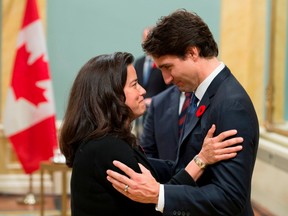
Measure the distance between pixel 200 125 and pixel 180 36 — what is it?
13.8 inches

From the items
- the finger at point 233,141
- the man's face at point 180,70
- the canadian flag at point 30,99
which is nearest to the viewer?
the finger at point 233,141

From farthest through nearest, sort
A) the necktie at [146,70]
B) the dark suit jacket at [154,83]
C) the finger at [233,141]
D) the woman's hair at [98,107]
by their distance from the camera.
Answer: the necktie at [146,70], the dark suit jacket at [154,83], the woman's hair at [98,107], the finger at [233,141]

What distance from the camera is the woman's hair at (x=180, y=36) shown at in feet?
8.05

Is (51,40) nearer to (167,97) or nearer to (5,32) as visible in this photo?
(5,32)

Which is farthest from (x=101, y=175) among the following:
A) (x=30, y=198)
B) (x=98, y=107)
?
(x=30, y=198)

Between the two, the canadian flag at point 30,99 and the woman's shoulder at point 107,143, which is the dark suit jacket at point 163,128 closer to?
the woman's shoulder at point 107,143

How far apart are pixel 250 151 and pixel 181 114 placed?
126 centimetres

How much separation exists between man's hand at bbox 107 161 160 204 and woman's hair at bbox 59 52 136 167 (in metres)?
0.14

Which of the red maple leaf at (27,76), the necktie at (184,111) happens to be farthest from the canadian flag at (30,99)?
the necktie at (184,111)

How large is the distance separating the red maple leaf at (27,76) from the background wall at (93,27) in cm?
55

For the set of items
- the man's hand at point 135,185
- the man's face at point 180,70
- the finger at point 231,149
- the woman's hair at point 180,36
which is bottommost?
the man's hand at point 135,185

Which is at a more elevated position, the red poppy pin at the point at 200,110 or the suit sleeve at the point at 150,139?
the red poppy pin at the point at 200,110

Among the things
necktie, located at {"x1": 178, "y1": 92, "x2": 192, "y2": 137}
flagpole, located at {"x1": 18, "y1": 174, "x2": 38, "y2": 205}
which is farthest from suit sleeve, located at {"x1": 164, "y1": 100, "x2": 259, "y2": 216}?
flagpole, located at {"x1": 18, "y1": 174, "x2": 38, "y2": 205}

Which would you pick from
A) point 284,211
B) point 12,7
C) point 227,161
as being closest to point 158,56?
point 227,161
